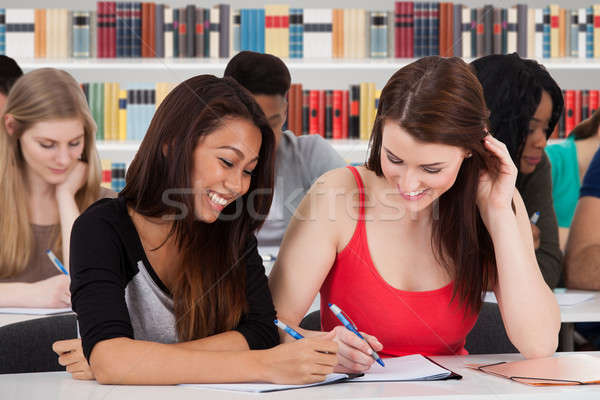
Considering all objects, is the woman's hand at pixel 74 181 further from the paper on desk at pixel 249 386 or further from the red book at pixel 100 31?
the red book at pixel 100 31

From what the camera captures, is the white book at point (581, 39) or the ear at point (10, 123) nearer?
the ear at point (10, 123)

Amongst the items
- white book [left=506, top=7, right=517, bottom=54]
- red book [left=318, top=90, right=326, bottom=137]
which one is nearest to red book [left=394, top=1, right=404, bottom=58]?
red book [left=318, top=90, right=326, bottom=137]

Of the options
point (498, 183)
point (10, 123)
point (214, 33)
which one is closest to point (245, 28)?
point (214, 33)

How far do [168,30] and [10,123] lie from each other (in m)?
1.61

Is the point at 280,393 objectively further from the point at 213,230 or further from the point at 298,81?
the point at 298,81

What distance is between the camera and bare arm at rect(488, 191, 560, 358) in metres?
1.25

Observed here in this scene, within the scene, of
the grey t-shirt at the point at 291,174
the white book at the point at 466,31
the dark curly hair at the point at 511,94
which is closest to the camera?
the dark curly hair at the point at 511,94

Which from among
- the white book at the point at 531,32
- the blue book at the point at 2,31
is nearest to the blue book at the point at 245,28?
the blue book at the point at 2,31

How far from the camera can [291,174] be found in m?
2.81

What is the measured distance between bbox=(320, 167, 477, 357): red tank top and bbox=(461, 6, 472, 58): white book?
2.51 meters

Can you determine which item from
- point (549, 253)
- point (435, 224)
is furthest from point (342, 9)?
point (435, 224)

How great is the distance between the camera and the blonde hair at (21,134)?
194cm

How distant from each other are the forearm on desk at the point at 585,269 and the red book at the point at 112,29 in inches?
103

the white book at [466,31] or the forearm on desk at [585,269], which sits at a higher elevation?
the white book at [466,31]
